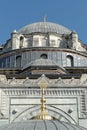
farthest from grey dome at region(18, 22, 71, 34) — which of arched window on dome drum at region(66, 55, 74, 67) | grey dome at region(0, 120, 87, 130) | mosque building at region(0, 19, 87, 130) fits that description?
grey dome at region(0, 120, 87, 130)

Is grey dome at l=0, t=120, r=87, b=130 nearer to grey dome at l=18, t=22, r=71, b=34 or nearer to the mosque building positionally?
the mosque building

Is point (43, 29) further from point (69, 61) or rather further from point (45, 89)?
point (45, 89)

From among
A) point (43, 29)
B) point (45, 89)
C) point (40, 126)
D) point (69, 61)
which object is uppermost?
point (43, 29)

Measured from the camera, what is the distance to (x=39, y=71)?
33812 millimetres

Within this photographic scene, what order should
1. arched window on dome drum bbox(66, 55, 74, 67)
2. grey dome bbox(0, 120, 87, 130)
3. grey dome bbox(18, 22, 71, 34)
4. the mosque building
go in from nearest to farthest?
grey dome bbox(0, 120, 87, 130)
the mosque building
arched window on dome drum bbox(66, 55, 74, 67)
grey dome bbox(18, 22, 71, 34)

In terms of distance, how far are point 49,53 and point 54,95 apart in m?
13.1

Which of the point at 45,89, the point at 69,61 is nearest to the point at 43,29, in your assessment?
the point at 69,61

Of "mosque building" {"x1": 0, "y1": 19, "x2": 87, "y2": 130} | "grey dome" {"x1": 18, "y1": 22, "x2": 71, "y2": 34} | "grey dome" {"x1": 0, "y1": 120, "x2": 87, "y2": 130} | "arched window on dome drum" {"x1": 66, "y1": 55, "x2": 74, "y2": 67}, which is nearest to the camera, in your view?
"grey dome" {"x1": 0, "y1": 120, "x2": 87, "y2": 130}

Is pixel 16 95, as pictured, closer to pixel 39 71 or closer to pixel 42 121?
pixel 39 71

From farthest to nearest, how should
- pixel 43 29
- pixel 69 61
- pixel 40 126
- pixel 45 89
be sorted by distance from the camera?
1. pixel 43 29
2. pixel 69 61
3. pixel 45 89
4. pixel 40 126

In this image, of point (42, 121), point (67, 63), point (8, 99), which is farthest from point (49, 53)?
point (42, 121)

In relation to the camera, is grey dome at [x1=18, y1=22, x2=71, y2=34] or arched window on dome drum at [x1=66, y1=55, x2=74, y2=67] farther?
grey dome at [x1=18, y1=22, x2=71, y2=34]

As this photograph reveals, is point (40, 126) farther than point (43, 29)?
No

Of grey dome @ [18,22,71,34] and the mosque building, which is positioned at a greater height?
grey dome @ [18,22,71,34]
